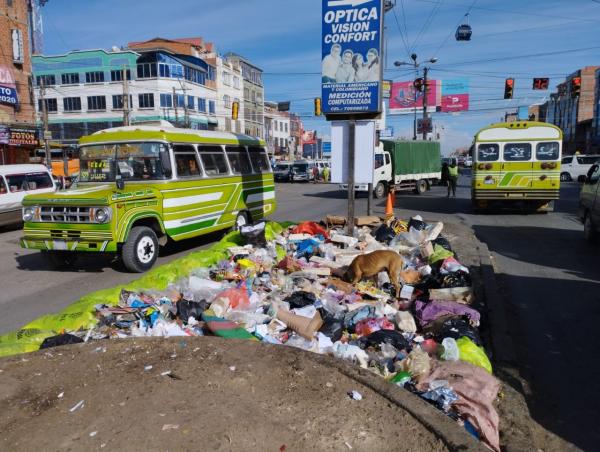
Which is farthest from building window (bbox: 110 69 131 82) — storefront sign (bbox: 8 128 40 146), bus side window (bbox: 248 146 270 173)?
bus side window (bbox: 248 146 270 173)

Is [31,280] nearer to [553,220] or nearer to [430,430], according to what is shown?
[430,430]

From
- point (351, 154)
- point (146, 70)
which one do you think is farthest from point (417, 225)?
point (146, 70)

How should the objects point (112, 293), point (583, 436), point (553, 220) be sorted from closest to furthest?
point (583, 436) < point (112, 293) < point (553, 220)

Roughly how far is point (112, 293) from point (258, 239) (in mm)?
3221

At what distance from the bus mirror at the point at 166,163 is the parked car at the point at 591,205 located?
28.0 feet

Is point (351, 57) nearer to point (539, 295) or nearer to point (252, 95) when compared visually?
point (539, 295)

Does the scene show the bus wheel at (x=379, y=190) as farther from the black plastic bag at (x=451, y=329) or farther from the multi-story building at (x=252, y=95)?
the multi-story building at (x=252, y=95)

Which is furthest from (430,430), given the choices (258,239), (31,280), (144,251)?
(31,280)

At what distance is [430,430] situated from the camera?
292cm

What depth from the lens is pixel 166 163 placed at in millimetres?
8852

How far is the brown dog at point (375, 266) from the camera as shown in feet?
21.0

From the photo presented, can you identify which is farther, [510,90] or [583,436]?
[510,90]

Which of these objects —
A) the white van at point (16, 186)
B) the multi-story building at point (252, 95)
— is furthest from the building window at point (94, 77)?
the white van at point (16, 186)

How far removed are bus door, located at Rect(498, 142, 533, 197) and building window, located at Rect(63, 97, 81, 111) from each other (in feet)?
168
